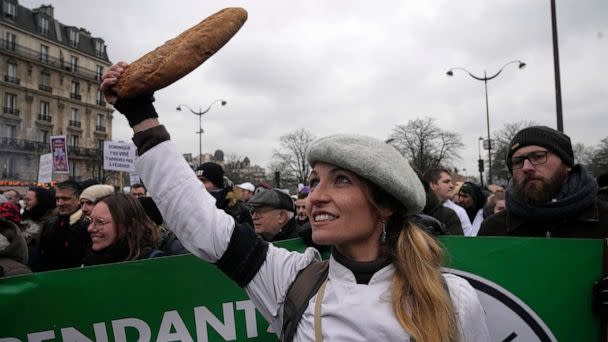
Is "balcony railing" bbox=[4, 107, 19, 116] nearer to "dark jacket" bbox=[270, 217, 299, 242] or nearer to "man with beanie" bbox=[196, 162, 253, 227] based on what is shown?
"man with beanie" bbox=[196, 162, 253, 227]

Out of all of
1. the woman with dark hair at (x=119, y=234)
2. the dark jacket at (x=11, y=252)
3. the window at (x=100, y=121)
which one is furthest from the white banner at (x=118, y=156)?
the window at (x=100, y=121)

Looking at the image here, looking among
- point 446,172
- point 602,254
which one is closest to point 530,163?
point 602,254

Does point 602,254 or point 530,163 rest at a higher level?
point 530,163

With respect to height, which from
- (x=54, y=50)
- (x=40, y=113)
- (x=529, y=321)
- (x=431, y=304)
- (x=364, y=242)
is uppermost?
(x=54, y=50)

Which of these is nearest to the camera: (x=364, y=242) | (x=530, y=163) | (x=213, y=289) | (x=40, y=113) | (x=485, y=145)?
(x=364, y=242)

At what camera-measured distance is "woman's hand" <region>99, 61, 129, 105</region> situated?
176 cm

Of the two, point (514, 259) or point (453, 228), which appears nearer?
point (514, 259)

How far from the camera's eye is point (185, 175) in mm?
1785

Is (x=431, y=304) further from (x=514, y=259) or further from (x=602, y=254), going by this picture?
(x=602, y=254)

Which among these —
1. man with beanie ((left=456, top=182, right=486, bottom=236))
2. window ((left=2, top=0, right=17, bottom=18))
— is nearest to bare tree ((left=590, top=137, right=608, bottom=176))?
man with beanie ((left=456, top=182, right=486, bottom=236))

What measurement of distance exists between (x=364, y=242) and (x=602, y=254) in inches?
56.8

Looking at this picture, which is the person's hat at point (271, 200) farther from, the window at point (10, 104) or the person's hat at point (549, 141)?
the window at point (10, 104)

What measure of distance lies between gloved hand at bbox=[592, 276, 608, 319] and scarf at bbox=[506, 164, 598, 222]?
524mm

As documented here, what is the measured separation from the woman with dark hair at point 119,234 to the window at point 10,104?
204 ft
